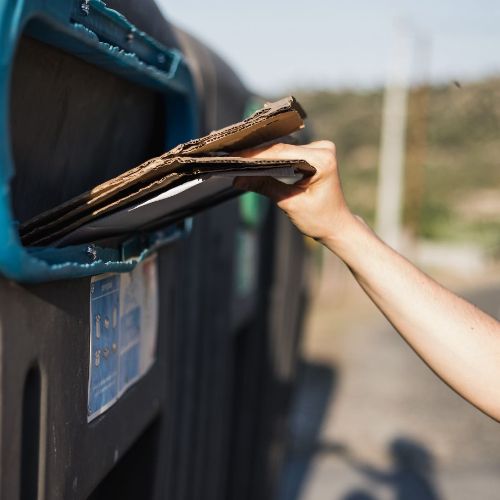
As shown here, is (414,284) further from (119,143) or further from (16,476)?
(16,476)

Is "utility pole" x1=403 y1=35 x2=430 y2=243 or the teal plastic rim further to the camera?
"utility pole" x1=403 y1=35 x2=430 y2=243

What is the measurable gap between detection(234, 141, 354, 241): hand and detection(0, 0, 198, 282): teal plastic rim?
0.82 ft

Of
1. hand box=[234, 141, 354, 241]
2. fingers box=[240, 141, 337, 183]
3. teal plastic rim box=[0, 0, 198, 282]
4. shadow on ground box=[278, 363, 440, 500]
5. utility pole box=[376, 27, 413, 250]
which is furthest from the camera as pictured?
utility pole box=[376, 27, 413, 250]

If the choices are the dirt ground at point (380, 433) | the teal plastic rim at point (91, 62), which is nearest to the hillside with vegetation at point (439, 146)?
the dirt ground at point (380, 433)

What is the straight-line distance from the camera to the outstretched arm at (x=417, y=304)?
1840 millimetres

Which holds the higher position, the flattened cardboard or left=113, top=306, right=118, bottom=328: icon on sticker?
the flattened cardboard

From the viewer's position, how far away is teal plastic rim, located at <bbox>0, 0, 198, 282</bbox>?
102cm

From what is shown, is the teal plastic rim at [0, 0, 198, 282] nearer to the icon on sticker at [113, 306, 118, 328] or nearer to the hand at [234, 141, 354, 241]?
the icon on sticker at [113, 306, 118, 328]

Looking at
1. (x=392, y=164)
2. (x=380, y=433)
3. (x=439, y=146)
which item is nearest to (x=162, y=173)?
(x=380, y=433)

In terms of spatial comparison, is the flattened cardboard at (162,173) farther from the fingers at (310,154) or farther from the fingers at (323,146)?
the fingers at (323,146)

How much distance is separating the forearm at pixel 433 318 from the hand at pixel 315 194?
3 centimetres

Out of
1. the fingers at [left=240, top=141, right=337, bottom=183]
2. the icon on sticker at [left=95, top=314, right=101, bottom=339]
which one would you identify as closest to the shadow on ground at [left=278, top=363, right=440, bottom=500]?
the fingers at [left=240, top=141, right=337, bottom=183]

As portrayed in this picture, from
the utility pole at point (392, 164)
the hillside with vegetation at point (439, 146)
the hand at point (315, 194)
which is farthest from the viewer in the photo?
the hillside with vegetation at point (439, 146)

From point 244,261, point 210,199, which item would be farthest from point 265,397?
point 210,199
